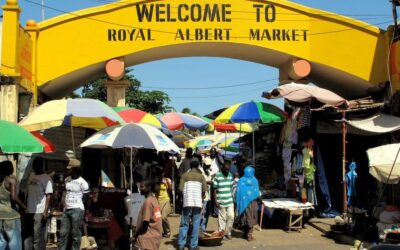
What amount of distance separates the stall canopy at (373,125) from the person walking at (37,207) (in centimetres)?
715

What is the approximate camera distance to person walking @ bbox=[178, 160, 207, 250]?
32.8ft

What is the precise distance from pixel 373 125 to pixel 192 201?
5.16m

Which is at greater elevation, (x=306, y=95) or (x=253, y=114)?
(x=306, y=95)

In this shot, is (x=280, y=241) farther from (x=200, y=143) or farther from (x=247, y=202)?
(x=200, y=143)

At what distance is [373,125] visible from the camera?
12.6 metres

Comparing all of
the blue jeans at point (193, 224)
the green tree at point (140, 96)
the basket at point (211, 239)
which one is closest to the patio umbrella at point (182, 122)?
the basket at point (211, 239)

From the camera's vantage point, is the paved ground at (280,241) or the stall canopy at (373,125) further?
the stall canopy at (373,125)

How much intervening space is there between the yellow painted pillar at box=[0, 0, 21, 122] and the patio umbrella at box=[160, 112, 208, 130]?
4.92 m

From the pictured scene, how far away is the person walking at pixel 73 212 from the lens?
9.20 metres

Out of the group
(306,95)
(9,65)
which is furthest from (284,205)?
(9,65)

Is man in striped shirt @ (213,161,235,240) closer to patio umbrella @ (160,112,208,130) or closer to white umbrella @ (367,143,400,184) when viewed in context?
white umbrella @ (367,143,400,184)

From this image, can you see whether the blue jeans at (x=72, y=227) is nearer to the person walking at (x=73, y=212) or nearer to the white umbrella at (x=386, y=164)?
the person walking at (x=73, y=212)

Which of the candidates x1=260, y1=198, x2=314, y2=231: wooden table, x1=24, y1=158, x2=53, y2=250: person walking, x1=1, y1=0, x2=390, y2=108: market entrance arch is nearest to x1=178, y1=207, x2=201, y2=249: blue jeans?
x1=24, y1=158, x2=53, y2=250: person walking

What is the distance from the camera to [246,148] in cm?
1958
